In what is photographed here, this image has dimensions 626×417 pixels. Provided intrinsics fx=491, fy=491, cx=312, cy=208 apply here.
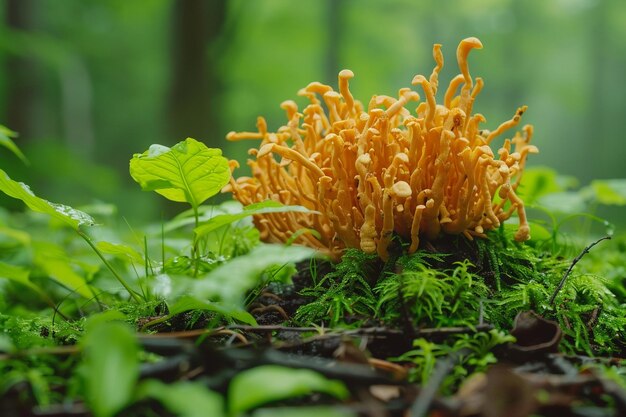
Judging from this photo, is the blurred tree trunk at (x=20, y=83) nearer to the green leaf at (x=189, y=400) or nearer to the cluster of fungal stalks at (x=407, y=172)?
the cluster of fungal stalks at (x=407, y=172)

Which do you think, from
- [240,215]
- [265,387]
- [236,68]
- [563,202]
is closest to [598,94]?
[236,68]

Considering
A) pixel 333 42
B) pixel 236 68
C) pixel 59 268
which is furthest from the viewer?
pixel 333 42

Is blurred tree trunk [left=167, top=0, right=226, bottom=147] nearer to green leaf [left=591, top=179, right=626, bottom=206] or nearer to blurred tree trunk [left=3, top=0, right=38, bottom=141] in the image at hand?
blurred tree trunk [left=3, top=0, right=38, bottom=141]

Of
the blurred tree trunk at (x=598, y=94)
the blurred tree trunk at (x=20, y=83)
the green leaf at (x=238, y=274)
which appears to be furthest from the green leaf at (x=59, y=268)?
the blurred tree trunk at (x=598, y=94)

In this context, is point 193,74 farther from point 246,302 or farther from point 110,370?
point 110,370

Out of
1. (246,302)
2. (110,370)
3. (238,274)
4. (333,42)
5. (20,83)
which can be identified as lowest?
(246,302)

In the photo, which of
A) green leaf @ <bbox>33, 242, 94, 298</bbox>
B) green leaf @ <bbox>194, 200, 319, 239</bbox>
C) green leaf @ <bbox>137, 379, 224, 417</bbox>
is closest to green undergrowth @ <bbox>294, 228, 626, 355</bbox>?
green leaf @ <bbox>194, 200, 319, 239</bbox>
